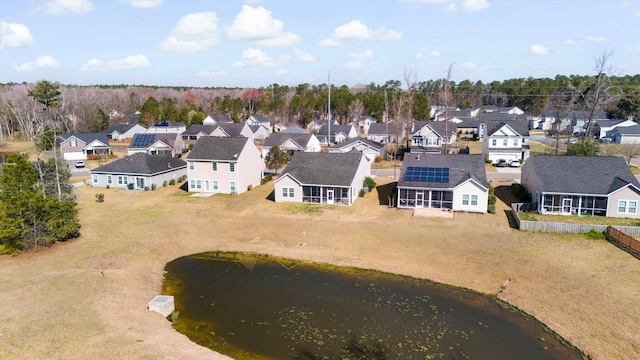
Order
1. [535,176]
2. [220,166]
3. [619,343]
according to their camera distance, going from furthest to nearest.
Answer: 1. [220,166]
2. [535,176]
3. [619,343]

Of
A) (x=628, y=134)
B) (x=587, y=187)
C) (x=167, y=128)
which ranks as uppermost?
(x=167, y=128)

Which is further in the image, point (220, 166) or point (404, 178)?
point (220, 166)

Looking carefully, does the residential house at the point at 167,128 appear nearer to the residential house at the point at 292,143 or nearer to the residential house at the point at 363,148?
the residential house at the point at 292,143

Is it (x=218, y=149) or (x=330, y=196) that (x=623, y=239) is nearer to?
(x=330, y=196)

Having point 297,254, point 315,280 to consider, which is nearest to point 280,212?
point 297,254

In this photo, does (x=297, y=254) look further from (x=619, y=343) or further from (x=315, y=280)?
(x=619, y=343)

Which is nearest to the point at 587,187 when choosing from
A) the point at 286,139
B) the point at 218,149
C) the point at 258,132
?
the point at 218,149
